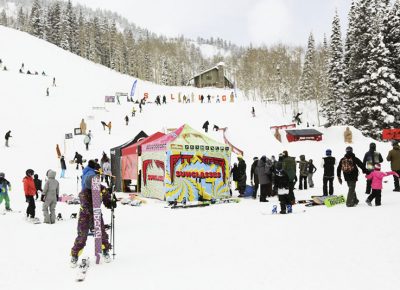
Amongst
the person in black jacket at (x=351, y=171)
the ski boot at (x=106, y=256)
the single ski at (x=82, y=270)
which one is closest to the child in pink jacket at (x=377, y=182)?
the person in black jacket at (x=351, y=171)

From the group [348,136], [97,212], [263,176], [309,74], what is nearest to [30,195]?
[97,212]

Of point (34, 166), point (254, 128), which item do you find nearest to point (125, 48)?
point (254, 128)

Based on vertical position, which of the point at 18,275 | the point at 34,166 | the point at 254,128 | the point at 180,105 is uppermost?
the point at 180,105

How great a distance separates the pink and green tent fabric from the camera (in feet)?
49.2

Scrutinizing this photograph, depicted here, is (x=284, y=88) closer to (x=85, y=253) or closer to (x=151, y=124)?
(x=151, y=124)

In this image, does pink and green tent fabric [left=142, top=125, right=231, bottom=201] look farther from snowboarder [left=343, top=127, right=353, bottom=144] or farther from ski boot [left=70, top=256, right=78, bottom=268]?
snowboarder [left=343, top=127, right=353, bottom=144]

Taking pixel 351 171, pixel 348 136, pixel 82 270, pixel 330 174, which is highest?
pixel 348 136

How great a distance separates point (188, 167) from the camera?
1525cm

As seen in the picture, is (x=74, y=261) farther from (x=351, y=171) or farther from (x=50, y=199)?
(x=351, y=171)

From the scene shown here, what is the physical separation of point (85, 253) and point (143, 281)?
2249mm

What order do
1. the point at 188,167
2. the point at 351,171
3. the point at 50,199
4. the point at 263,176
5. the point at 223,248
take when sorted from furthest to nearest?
the point at 188,167 < the point at 263,176 < the point at 50,199 < the point at 351,171 < the point at 223,248

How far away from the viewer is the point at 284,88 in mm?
77875

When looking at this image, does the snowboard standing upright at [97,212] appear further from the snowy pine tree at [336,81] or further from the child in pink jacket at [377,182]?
the snowy pine tree at [336,81]

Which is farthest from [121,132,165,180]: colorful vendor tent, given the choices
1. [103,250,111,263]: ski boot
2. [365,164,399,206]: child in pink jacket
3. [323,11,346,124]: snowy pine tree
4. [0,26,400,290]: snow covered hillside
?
[323,11,346,124]: snowy pine tree
